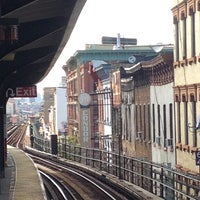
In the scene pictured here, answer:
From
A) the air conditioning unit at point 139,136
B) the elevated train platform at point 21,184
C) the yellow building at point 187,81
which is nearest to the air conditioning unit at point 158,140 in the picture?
the yellow building at point 187,81

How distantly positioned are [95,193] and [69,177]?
251 inches

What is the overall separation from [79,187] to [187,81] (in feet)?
24.1

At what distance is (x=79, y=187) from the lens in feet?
75.8

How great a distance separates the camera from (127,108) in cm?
4084

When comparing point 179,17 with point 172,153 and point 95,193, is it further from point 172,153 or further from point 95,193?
point 95,193

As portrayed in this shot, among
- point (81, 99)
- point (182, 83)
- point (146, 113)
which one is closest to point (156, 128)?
point (146, 113)

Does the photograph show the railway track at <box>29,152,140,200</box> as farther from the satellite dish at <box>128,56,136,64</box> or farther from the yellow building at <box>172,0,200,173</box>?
the satellite dish at <box>128,56,136,64</box>

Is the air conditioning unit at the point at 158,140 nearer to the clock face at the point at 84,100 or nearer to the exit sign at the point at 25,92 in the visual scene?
the exit sign at the point at 25,92

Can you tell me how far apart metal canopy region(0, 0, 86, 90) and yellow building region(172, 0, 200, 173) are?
254 inches

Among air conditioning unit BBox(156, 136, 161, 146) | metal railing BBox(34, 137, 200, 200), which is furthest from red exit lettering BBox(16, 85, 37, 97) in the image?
air conditioning unit BBox(156, 136, 161, 146)

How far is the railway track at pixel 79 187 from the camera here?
20.1 m

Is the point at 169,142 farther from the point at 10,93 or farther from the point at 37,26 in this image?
the point at 37,26

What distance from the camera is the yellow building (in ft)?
81.7

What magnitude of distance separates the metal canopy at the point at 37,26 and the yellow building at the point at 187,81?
644 centimetres
